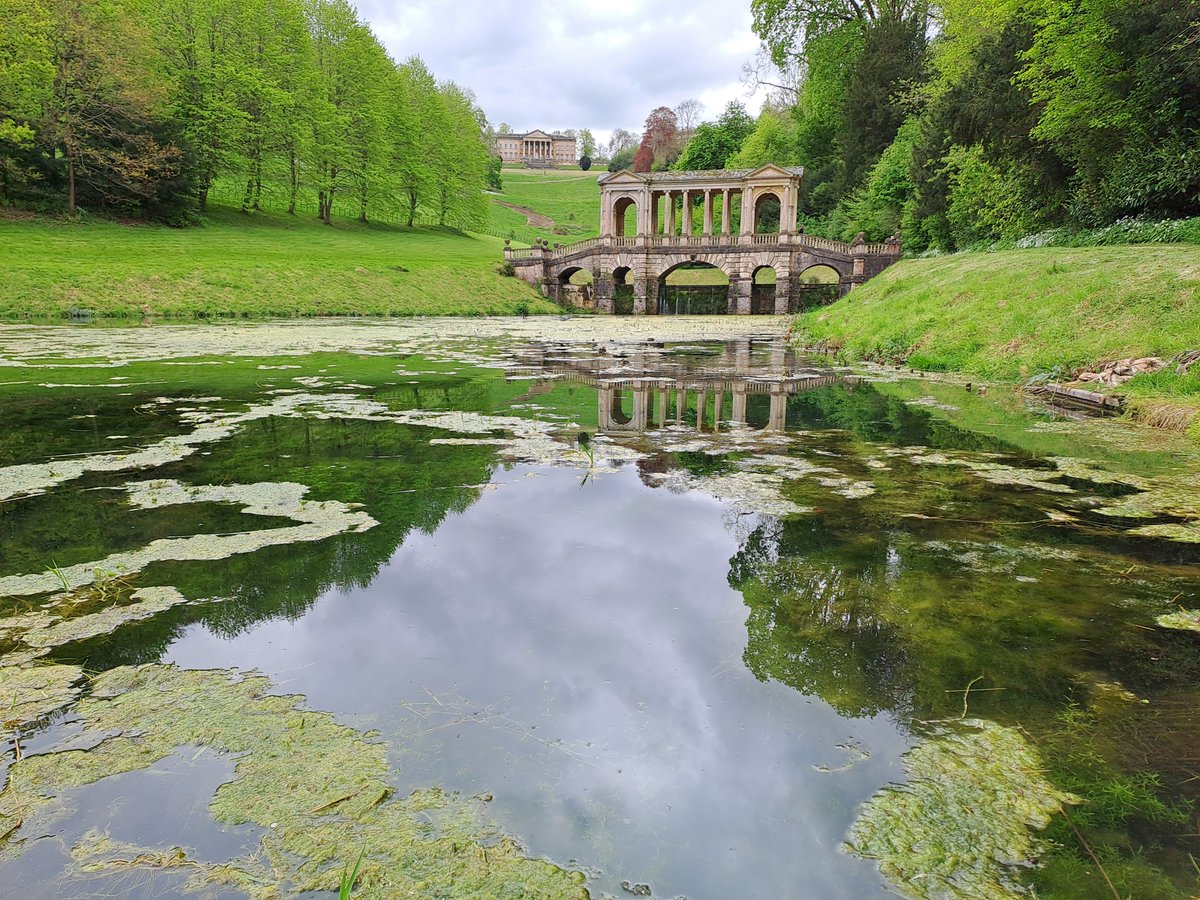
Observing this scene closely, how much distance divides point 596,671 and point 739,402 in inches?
254

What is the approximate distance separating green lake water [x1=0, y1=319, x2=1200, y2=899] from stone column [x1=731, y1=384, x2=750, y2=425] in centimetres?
172

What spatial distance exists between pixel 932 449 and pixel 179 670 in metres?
5.75

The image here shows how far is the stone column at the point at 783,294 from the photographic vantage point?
128 ft

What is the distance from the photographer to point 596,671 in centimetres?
267

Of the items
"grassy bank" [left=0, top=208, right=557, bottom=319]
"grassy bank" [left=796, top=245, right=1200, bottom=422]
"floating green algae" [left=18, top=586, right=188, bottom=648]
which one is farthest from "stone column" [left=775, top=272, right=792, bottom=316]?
"floating green algae" [left=18, top=586, right=188, bottom=648]

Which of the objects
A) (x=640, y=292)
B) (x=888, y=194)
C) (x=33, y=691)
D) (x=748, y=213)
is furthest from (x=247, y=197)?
(x=33, y=691)

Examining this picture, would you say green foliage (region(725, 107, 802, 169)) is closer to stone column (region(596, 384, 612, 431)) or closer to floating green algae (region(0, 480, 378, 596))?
stone column (region(596, 384, 612, 431))

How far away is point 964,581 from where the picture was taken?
342 cm

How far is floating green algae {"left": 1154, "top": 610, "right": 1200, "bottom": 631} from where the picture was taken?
295cm

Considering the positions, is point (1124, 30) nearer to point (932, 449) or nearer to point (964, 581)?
point (932, 449)

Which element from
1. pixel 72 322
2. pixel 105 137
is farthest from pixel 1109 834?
pixel 105 137

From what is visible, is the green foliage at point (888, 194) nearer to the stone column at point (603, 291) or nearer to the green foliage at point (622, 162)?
the stone column at point (603, 291)

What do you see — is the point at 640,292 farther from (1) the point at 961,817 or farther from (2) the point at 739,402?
(1) the point at 961,817

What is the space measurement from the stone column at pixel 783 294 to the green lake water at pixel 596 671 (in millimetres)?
34236
